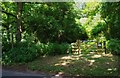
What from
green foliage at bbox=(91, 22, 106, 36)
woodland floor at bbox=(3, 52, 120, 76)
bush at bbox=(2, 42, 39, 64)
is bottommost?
woodland floor at bbox=(3, 52, 120, 76)

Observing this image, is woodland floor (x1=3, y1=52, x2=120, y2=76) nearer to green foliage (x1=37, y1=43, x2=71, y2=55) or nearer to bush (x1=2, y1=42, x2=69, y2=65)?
bush (x1=2, y1=42, x2=69, y2=65)

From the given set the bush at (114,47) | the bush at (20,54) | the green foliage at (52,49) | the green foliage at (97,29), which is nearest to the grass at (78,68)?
the bush at (20,54)

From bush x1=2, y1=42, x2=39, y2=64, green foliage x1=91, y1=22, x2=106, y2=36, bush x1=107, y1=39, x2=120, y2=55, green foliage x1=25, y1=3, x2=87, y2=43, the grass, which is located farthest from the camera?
green foliage x1=91, y1=22, x2=106, y2=36

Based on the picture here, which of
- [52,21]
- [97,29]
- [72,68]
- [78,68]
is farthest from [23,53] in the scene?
[97,29]

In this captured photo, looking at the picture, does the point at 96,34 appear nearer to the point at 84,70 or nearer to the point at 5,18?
the point at 5,18

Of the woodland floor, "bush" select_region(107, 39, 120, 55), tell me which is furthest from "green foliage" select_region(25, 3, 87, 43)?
the woodland floor

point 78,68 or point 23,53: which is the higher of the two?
point 23,53

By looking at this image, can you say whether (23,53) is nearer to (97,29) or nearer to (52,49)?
(52,49)

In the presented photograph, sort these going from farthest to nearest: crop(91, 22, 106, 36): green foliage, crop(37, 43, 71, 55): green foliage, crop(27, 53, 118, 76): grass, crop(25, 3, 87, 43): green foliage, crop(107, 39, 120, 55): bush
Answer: crop(91, 22, 106, 36): green foliage
crop(25, 3, 87, 43): green foliage
crop(37, 43, 71, 55): green foliage
crop(107, 39, 120, 55): bush
crop(27, 53, 118, 76): grass

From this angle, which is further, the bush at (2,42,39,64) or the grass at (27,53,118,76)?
the bush at (2,42,39,64)

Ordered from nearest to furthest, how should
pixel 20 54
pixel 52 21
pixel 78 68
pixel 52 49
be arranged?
1. pixel 78 68
2. pixel 20 54
3. pixel 52 49
4. pixel 52 21

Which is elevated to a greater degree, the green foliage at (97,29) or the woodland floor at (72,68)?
the green foliage at (97,29)

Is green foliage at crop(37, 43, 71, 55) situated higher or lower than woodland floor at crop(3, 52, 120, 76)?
higher

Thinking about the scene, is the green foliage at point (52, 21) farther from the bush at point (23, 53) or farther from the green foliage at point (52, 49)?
the bush at point (23, 53)
